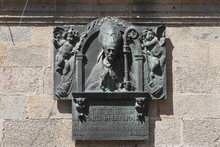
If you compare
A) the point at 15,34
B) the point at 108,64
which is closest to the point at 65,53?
the point at 108,64

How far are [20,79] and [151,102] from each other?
50.8 inches

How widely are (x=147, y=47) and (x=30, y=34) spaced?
3.79 ft

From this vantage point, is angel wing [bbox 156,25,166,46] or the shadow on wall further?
angel wing [bbox 156,25,166,46]

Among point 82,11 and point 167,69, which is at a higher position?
point 82,11

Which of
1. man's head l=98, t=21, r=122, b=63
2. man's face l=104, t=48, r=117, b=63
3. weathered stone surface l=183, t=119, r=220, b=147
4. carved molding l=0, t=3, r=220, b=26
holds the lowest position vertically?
weathered stone surface l=183, t=119, r=220, b=147

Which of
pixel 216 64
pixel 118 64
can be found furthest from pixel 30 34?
pixel 216 64

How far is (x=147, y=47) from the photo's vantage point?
20.0ft

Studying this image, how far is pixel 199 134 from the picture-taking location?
6.07 metres

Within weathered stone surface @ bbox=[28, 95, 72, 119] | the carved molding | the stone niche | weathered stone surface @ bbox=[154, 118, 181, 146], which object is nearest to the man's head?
the stone niche

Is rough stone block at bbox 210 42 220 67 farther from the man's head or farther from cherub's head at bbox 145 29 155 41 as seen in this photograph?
the man's head

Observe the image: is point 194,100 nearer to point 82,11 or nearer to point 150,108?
point 150,108

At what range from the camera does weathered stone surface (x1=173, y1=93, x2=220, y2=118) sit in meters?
6.09

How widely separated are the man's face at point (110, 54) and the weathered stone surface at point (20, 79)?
2.26ft

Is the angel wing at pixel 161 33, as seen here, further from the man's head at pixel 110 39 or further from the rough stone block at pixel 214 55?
the rough stone block at pixel 214 55
